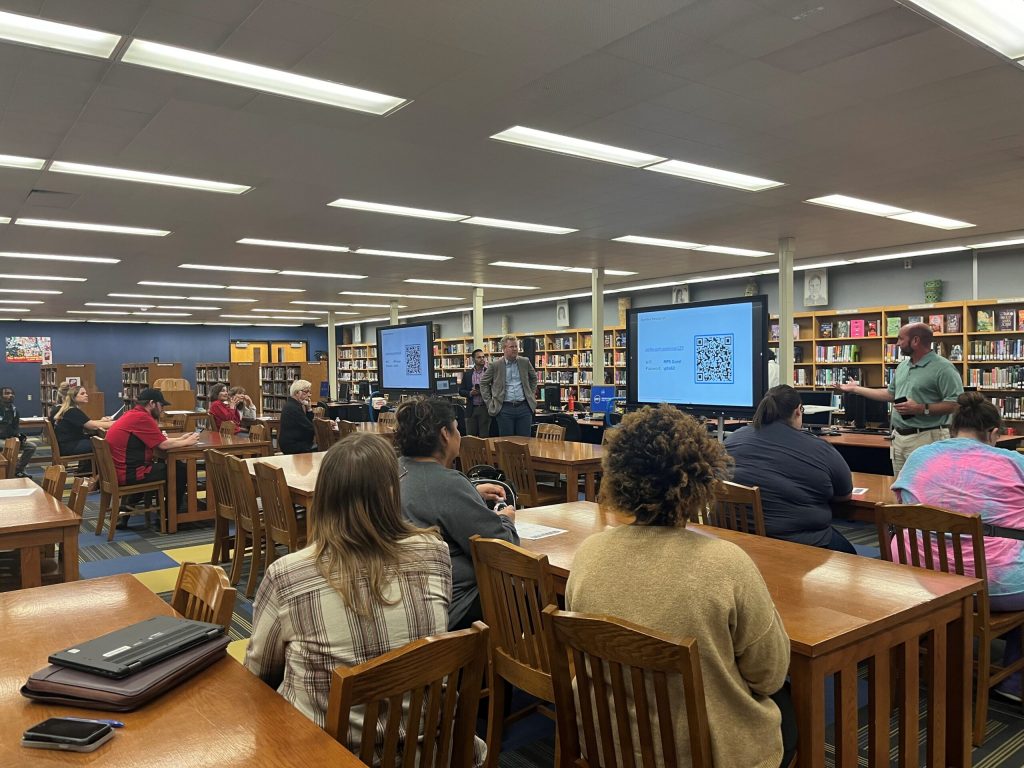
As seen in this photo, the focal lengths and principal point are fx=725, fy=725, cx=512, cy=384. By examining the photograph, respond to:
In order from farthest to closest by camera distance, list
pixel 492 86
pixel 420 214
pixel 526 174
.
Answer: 1. pixel 420 214
2. pixel 526 174
3. pixel 492 86

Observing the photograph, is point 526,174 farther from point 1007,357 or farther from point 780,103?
point 1007,357

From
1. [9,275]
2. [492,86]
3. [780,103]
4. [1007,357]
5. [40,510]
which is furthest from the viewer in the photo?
[9,275]

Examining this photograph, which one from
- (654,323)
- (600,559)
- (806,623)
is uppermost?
(654,323)

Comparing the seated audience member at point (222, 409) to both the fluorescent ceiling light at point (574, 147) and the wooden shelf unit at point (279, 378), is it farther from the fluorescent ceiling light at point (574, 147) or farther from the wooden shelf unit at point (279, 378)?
the wooden shelf unit at point (279, 378)

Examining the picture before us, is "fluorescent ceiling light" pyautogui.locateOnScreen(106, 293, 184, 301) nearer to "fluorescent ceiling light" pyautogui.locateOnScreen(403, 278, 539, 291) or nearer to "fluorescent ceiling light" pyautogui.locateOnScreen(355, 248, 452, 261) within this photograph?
"fluorescent ceiling light" pyautogui.locateOnScreen(403, 278, 539, 291)

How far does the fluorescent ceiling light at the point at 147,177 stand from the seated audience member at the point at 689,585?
5.44m

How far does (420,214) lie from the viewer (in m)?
7.46

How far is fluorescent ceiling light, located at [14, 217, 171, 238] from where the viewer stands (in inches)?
288

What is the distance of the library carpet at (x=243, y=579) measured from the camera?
2.52m

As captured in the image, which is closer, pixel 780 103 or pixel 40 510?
pixel 40 510

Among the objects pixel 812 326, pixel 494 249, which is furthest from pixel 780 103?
pixel 812 326

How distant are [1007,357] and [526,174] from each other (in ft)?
22.3

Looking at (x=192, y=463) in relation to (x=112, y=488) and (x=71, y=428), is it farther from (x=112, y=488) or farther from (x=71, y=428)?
(x=71, y=428)

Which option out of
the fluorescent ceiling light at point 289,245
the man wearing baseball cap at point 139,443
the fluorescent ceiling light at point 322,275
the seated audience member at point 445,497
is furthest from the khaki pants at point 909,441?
the fluorescent ceiling light at point 322,275
